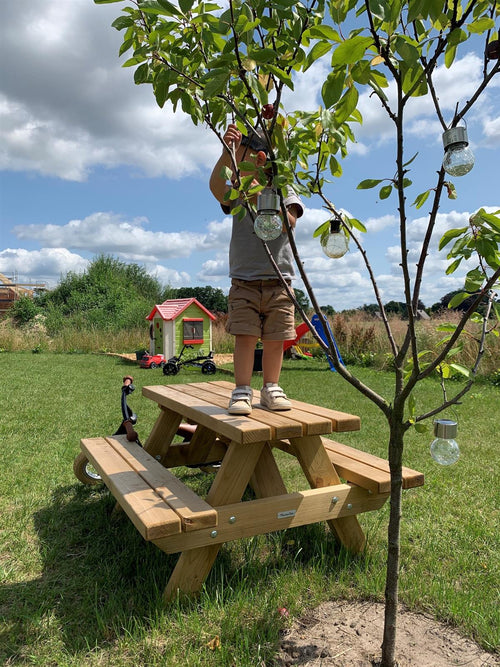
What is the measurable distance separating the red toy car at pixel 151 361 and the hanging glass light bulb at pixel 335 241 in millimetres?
8843

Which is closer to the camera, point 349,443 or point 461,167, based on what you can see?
point 461,167

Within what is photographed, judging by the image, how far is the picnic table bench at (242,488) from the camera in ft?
5.84

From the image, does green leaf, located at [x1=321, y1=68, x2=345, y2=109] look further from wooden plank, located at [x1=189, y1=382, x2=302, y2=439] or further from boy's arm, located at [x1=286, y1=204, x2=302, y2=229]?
boy's arm, located at [x1=286, y1=204, x2=302, y2=229]

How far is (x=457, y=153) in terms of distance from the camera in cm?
114

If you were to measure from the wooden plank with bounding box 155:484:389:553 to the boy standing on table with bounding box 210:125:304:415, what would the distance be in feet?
1.60

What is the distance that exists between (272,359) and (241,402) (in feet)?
1.28

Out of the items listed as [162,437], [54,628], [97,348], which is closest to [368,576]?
[54,628]

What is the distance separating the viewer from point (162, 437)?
312 cm

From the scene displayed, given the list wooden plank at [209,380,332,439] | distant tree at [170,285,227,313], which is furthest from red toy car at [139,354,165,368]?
distant tree at [170,285,227,313]

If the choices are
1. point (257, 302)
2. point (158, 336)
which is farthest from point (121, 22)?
point (158, 336)

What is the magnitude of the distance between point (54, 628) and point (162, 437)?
4.64ft

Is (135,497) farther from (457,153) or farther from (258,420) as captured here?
(457,153)

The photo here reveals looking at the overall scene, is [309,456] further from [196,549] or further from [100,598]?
[100,598]

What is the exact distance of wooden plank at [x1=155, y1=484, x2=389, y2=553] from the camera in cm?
180
